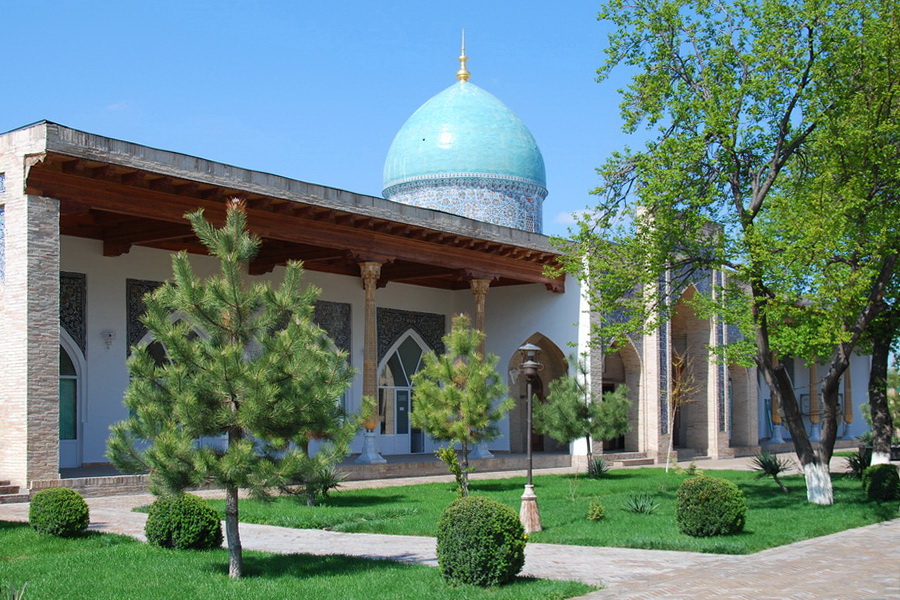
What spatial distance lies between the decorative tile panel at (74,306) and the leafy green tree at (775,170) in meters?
9.46

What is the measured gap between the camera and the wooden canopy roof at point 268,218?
54.1 feet

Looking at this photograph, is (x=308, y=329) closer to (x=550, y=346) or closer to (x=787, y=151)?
(x=787, y=151)

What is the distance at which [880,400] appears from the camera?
2209 centimetres

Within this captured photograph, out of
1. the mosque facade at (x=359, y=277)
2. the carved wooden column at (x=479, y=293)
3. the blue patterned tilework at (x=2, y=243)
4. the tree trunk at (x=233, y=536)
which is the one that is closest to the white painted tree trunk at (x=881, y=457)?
the mosque facade at (x=359, y=277)

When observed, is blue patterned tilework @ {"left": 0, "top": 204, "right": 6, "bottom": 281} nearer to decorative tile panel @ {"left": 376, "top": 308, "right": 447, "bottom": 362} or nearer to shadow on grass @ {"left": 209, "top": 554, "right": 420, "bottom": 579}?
shadow on grass @ {"left": 209, "top": 554, "right": 420, "bottom": 579}

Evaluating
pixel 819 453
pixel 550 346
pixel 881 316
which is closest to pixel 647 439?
pixel 550 346

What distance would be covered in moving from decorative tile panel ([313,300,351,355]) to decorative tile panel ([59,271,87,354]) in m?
6.20

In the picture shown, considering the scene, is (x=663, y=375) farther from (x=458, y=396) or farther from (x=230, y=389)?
(x=230, y=389)

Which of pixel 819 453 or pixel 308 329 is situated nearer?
pixel 308 329

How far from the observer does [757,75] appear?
52.3 ft

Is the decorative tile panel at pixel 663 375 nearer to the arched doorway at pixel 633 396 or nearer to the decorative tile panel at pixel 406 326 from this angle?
the arched doorway at pixel 633 396

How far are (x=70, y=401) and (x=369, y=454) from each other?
609 centimetres

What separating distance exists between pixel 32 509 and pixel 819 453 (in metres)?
11.6

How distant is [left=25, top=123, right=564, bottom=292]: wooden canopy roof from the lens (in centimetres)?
1648
